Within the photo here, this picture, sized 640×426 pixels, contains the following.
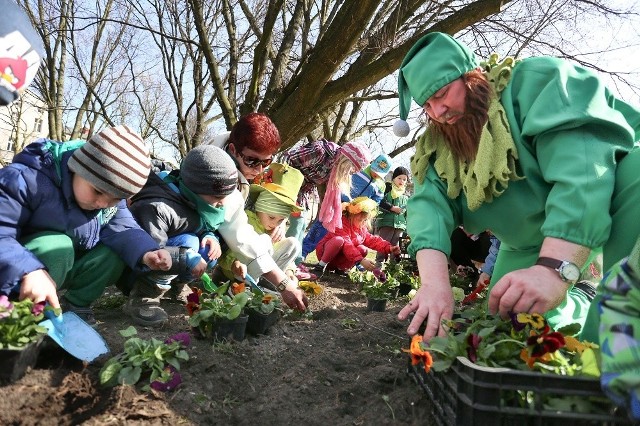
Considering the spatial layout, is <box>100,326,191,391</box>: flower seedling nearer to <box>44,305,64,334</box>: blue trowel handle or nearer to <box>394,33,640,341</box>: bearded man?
<box>44,305,64,334</box>: blue trowel handle

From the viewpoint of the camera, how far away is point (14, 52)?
1659 mm

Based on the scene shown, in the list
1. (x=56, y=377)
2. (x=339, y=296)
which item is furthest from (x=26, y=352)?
(x=339, y=296)

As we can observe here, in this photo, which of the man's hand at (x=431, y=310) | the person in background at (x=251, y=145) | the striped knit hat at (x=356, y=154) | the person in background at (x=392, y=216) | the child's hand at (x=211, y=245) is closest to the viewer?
the man's hand at (x=431, y=310)

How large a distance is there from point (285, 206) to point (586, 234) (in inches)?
113

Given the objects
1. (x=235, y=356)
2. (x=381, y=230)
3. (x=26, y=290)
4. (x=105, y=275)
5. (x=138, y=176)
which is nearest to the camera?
(x=26, y=290)

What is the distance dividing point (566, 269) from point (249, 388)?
48.7 inches

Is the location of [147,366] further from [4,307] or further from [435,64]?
[435,64]

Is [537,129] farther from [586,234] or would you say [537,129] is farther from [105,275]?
[105,275]

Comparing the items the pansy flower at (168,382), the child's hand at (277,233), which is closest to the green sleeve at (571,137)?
the pansy flower at (168,382)

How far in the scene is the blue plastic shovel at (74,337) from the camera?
1.87 meters

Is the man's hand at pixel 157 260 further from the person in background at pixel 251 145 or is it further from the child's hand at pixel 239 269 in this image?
the person in background at pixel 251 145

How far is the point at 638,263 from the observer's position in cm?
121

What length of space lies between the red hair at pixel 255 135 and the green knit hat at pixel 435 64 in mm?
1775

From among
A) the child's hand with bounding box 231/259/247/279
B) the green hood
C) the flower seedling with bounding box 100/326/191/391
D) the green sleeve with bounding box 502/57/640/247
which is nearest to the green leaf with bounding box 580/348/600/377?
the green sleeve with bounding box 502/57/640/247
